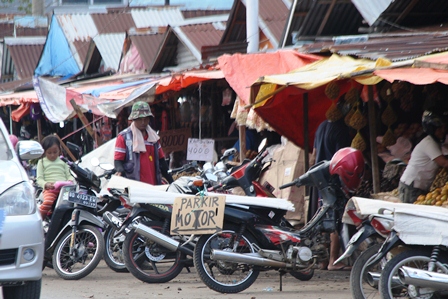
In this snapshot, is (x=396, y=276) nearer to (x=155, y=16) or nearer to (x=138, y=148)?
(x=138, y=148)

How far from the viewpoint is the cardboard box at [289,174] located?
1063 cm

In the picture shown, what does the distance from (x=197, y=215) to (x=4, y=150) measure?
2.03 meters

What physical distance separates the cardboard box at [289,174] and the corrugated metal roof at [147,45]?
957cm

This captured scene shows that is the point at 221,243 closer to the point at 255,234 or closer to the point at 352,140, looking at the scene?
the point at 255,234

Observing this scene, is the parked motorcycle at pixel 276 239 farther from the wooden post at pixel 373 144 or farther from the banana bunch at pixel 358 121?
the banana bunch at pixel 358 121

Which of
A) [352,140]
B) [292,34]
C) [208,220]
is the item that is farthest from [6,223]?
[292,34]

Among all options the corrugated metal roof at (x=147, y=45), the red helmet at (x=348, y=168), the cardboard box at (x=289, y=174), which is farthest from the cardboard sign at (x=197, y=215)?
the corrugated metal roof at (x=147, y=45)

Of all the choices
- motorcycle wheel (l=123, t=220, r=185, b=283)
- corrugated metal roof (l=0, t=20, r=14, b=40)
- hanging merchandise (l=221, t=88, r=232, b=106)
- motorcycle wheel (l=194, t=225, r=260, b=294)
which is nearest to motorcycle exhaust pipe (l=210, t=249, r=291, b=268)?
motorcycle wheel (l=194, t=225, r=260, b=294)

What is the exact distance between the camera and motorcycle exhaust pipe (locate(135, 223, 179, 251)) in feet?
26.9

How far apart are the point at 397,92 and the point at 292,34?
12.7 ft

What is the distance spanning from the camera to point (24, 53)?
96.5ft

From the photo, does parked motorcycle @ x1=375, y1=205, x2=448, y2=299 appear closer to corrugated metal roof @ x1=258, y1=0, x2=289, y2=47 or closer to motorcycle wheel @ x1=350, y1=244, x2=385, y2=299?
motorcycle wheel @ x1=350, y1=244, x2=385, y2=299

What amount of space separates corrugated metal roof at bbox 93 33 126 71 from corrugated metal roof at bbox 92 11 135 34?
1740mm

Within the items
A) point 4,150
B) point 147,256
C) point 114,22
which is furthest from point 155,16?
point 4,150
